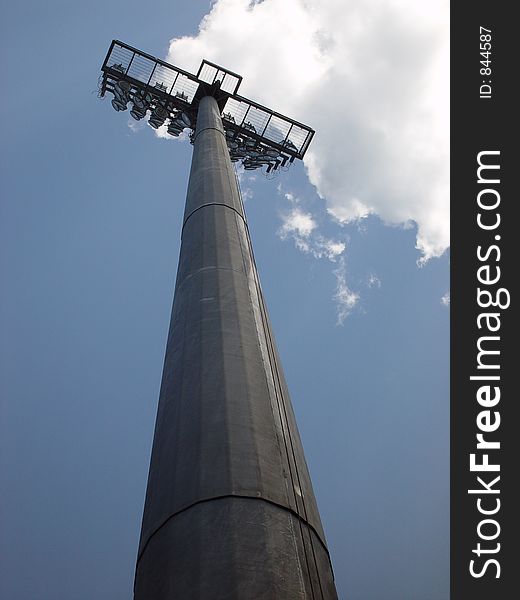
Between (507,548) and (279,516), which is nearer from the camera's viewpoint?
(279,516)

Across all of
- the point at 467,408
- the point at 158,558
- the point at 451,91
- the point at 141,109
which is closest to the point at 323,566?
the point at 158,558

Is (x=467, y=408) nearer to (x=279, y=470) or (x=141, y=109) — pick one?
(x=279, y=470)

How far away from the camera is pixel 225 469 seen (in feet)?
16.6

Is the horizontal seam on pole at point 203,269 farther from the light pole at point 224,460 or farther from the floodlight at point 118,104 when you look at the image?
the floodlight at point 118,104

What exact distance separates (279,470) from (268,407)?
929mm

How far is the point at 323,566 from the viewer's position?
4.84 meters

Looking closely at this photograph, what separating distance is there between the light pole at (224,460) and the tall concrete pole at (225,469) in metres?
0.01

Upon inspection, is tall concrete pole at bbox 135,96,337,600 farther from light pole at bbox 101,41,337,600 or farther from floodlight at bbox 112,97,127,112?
floodlight at bbox 112,97,127,112

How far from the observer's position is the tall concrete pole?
4.24 meters

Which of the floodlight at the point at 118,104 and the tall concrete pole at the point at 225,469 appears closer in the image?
the tall concrete pole at the point at 225,469

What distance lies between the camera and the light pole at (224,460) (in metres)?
4.25

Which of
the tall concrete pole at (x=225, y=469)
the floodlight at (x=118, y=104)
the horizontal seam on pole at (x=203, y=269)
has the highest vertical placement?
the floodlight at (x=118, y=104)

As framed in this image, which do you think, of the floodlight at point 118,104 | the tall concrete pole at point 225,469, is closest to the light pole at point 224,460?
the tall concrete pole at point 225,469

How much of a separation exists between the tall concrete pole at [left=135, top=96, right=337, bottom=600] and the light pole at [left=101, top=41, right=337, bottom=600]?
0.01 metres
